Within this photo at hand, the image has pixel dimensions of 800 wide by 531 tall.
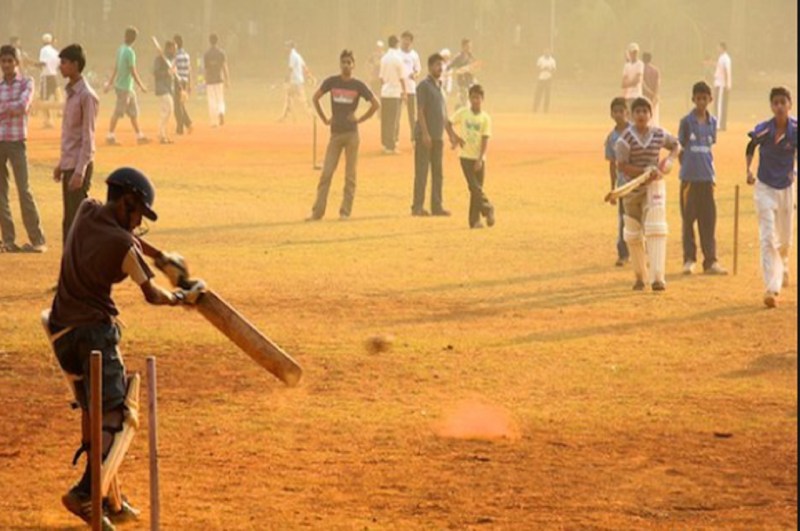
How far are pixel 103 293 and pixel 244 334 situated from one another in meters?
0.76

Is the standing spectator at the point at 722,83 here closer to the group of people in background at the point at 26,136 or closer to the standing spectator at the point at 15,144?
the group of people in background at the point at 26,136

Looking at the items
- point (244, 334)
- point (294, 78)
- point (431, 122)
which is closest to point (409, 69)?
point (431, 122)

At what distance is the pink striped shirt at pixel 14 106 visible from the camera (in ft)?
63.1

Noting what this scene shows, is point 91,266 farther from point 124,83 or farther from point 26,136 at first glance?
point 124,83

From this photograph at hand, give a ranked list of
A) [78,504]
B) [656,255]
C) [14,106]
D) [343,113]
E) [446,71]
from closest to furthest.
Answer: [78,504] < [656,255] < [14,106] < [343,113] < [446,71]

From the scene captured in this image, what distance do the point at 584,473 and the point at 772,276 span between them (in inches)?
272

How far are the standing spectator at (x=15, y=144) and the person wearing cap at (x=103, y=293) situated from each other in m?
10.9

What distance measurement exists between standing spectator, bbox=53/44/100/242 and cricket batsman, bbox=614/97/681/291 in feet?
17.5

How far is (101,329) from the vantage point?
8.79 metres

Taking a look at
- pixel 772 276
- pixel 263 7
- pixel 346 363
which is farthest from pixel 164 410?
pixel 263 7

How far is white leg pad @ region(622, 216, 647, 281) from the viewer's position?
695 inches

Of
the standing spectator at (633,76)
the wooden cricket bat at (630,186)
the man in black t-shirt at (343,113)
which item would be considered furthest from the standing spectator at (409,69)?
the wooden cricket bat at (630,186)

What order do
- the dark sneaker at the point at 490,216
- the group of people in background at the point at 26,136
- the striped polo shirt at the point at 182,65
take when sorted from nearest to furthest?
the group of people in background at the point at 26,136
the dark sneaker at the point at 490,216
the striped polo shirt at the point at 182,65

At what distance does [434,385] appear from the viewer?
506 inches
